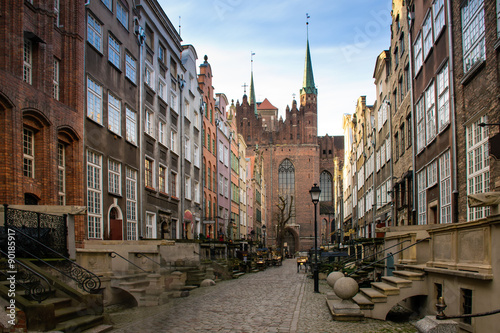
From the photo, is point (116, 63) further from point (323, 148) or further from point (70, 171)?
point (323, 148)

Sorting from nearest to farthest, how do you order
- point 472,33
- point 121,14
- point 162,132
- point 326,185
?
point 472,33, point 121,14, point 162,132, point 326,185

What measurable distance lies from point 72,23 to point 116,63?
13.4 ft

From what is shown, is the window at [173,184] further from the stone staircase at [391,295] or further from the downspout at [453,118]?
the stone staircase at [391,295]

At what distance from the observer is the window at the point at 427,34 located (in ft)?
61.9

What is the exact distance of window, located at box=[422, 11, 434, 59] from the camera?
18.9 meters

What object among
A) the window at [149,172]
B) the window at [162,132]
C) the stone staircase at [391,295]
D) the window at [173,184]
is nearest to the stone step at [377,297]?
the stone staircase at [391,295]

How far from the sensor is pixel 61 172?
57.2ft

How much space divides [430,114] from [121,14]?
44.0 ft

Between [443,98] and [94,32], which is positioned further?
[94,32]

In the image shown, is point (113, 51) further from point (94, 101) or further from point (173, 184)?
point (173, 184)

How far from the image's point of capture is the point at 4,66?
13.9 meters

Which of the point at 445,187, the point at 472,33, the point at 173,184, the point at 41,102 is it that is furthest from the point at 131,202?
the point at 472,33

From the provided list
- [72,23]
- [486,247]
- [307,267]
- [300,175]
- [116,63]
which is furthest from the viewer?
[300,175]

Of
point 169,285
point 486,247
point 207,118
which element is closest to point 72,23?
point 169,285
